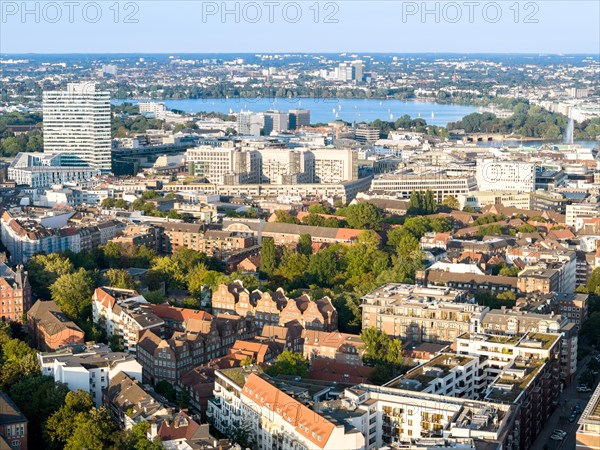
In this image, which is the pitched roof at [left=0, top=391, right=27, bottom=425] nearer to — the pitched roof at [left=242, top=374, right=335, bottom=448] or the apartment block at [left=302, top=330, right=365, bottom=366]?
the pitched roof at [left=242, top=374, right=335, bottom=448]

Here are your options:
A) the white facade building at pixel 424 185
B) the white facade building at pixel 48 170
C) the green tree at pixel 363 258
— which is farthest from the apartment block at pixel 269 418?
the white facade building at pixel 48 170

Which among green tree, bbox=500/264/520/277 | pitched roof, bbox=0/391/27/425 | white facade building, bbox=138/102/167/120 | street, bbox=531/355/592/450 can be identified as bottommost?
street, bbox=531/355/592/450

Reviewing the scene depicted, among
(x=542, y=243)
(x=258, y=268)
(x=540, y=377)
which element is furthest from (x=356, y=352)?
(x=542, y=243)

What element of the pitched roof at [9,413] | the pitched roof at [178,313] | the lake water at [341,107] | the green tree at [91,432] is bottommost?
the green tree at [91,432]

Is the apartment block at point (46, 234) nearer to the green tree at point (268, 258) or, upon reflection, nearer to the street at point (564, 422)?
the green tree at point (268, 258)

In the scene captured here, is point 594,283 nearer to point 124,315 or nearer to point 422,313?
point 422,313

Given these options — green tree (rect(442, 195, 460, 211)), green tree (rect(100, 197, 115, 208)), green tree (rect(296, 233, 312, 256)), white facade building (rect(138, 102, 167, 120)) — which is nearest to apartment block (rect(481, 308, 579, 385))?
green tree (rect(296, 233, 312, 256))
